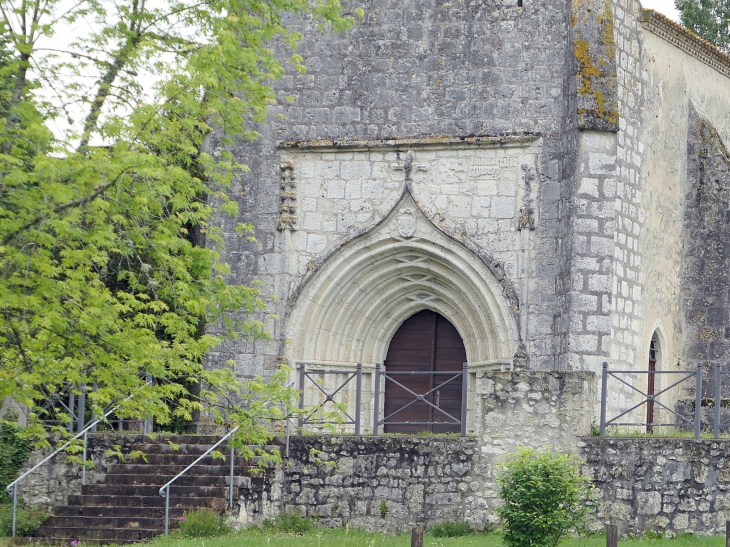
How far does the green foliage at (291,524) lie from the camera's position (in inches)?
551

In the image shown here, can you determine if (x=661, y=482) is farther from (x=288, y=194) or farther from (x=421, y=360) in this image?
(x=288, y=194)

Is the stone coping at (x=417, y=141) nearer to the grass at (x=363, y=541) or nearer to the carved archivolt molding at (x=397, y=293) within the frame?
the carved archivolt molding at (x=397, y=293)

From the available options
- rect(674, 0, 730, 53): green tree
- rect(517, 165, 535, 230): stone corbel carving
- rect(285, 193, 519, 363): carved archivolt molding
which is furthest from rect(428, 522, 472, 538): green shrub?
rect(674, 0, 730, 53): green tree

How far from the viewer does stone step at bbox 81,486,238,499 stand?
14414mm

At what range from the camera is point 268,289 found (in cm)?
1741

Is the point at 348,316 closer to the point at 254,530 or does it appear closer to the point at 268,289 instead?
the point at 268,289

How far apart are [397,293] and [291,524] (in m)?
4.79

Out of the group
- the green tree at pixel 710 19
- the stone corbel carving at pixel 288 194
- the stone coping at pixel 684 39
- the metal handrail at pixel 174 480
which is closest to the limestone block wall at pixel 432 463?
the metal handrail at pixel 174 480

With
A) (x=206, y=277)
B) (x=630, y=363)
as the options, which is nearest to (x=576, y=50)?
(x=630, y=363)

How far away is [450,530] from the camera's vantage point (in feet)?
45.0

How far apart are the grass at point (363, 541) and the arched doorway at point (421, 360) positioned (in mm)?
4584

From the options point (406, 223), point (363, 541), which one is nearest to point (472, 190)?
point (406, 223)

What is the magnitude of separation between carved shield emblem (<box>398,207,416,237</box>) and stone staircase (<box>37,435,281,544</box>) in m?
3.98

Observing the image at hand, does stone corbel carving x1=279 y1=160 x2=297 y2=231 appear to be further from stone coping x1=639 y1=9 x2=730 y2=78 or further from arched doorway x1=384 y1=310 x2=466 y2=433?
stone coping x1=639 y1=9 x2=730 y2=78
